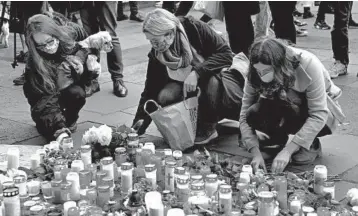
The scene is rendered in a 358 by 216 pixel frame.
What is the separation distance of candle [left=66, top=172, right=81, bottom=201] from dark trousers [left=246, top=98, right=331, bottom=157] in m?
1.28

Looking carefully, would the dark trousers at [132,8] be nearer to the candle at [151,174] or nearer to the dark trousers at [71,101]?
the dark trousers at [71,101]

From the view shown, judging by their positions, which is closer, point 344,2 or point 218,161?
point 218,161

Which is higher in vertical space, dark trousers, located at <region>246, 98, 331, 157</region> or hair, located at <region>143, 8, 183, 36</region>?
hair, located at <region>143, 8, 183, 36</region>

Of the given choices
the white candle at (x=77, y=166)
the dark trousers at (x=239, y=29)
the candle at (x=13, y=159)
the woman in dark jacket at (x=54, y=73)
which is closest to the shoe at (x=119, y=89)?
the woman in dark jacket at (x=54, y=73)

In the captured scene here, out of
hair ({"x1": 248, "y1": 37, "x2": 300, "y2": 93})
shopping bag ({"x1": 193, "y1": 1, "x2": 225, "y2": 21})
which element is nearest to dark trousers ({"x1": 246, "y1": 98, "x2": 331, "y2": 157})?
hair ({"x1": 248, "y1": 37, "x2": 300, "y2": 93})

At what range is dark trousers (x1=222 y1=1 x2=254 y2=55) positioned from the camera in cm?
595

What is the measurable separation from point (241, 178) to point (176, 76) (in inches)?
55.5

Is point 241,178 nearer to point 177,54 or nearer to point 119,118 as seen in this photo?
point 177,54

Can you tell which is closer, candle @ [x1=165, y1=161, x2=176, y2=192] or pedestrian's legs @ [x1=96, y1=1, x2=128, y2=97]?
candle @ [x1=165, y1=161, x2=176, y2=192]

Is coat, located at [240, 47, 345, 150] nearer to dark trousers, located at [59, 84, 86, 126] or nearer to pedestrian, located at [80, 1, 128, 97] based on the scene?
dark trousers, located at [59, 84, 86, 126]

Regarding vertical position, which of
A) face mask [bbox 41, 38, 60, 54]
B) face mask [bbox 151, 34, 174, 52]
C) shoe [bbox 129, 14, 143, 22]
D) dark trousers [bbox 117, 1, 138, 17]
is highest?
face mask [bbox 151, 34, 174, 52]

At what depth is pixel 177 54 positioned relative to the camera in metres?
4.88

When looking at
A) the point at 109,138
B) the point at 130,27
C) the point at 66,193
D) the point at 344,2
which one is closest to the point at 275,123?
the point at 109,138

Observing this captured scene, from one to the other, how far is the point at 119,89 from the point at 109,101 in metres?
0.20
